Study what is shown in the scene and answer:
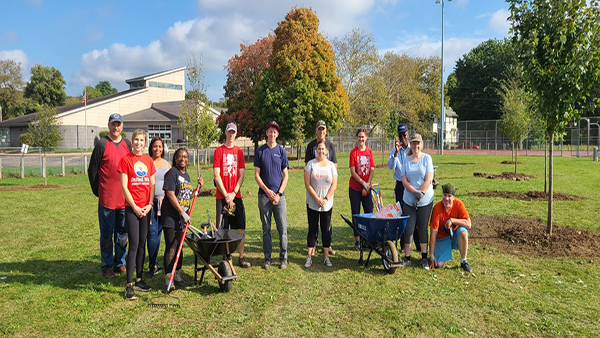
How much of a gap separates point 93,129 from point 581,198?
4795 cm

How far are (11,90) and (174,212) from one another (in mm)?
68863

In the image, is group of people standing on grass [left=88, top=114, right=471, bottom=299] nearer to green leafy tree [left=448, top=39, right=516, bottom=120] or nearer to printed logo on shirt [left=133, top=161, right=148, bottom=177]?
printed logo on shirt [left=133, top=161, right=148, bottom=177]

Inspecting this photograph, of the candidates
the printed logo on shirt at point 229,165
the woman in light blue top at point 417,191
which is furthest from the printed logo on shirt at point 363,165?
the printed logo on shirt at point 229,165

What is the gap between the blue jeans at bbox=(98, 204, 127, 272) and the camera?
539cm

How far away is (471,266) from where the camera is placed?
5.85 meters

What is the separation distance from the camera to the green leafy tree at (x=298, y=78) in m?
25.5

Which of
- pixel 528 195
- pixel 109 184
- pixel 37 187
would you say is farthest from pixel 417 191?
pixel 37 187

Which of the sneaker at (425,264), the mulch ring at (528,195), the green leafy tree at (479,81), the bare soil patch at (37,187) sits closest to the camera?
the sneaker at (425,264)

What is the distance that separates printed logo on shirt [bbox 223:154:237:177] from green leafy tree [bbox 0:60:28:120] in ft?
221

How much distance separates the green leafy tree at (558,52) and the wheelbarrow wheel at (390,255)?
11.0ft

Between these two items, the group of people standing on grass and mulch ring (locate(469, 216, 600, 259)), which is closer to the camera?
the group of people standing on grass

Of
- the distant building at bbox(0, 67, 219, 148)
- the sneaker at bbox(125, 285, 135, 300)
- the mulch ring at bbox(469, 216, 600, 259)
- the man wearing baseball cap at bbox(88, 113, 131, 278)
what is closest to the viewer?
the sneaker at bbox(125, 285, 135, 300)

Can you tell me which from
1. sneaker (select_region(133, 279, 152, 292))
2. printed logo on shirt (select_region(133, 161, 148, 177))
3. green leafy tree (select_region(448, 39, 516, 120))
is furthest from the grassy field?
green leafy tree (select_region(448, 39, 516, 120))

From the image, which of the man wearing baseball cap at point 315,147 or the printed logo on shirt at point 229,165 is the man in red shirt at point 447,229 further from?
the printed logo on shirt at point 229,165
